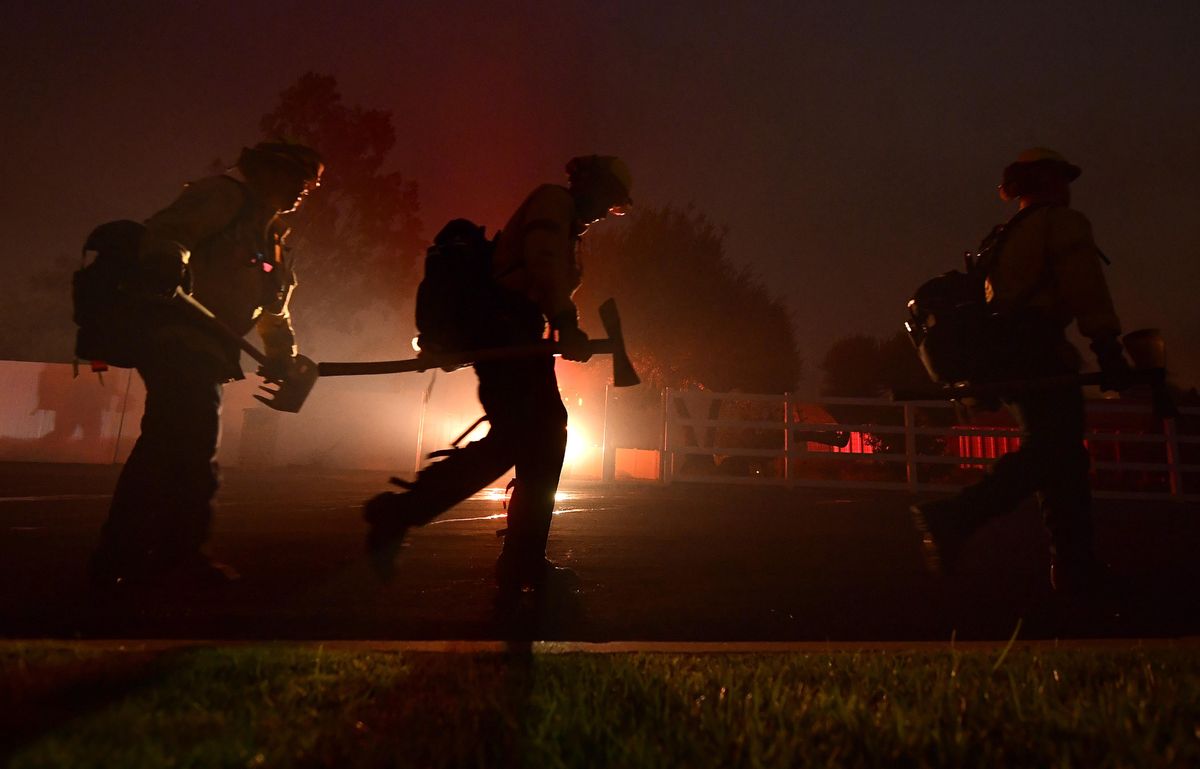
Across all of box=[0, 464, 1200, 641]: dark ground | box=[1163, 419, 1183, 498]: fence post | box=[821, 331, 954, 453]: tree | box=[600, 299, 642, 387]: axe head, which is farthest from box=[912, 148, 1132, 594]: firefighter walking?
box=[821, 331, 954, 453]: tree

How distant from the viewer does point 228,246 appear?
271 cm

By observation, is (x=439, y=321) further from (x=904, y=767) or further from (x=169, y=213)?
(x=904, y=767)

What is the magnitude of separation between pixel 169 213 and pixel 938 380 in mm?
3549

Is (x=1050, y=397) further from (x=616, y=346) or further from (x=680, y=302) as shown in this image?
(x=680, y=302)

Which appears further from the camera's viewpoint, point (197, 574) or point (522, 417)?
point (197, 574)

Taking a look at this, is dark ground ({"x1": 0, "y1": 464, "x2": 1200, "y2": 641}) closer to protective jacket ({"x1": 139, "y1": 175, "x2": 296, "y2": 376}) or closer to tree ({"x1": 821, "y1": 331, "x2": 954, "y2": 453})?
protective jacket ({"x1": 139, "y1": 175, "x2": 296, "y2": 376})

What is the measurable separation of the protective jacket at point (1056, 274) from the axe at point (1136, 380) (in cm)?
16

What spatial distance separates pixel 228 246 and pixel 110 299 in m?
0.49

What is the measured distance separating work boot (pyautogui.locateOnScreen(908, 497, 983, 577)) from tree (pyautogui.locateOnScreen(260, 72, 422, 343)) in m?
20.7

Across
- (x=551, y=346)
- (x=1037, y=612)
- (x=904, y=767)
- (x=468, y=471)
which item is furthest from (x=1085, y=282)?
(x=468, y=471)

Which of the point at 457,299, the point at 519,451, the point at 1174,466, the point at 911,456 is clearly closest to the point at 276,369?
the point at 457,299

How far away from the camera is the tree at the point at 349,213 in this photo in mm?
20516

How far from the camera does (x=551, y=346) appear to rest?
2389 millimetres

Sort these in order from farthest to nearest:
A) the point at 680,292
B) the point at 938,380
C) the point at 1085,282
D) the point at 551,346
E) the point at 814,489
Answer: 1. the point at 680,292
2. the point at 814,489
3. the point at 938,380
4. the point at 1085,282
5. the point at 551,346
